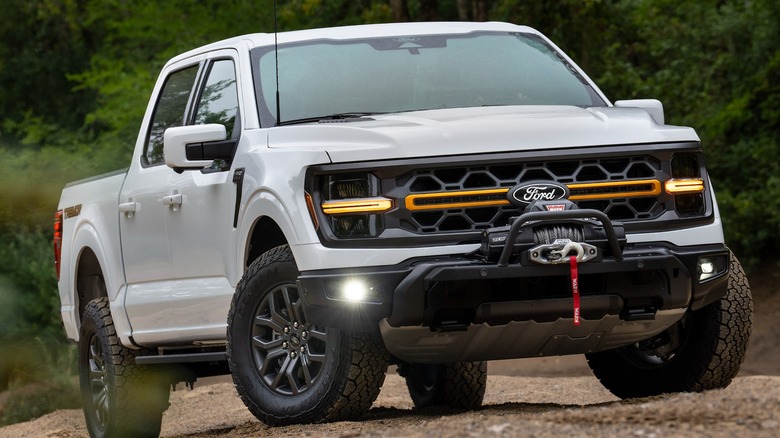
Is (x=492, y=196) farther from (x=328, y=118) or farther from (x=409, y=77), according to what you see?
(x=409, y=77)

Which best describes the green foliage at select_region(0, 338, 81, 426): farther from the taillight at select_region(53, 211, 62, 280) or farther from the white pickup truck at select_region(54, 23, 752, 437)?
the white pickup truck at select_region(54, 23, 752, 437)

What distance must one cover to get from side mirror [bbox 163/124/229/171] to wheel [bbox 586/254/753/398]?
2.29 meters

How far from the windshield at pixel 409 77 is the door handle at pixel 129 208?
4.12 ft

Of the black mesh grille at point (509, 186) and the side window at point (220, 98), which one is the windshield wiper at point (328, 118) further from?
the black mesh grille at point (509, 186)

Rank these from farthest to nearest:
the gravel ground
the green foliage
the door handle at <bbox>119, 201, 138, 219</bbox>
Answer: the green foliage → the door handle at <bbox>119, 201, 138, 219</bbox> → the gravel ground

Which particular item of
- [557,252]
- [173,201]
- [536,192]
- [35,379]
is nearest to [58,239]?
[173,201]

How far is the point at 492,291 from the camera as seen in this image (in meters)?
6.04

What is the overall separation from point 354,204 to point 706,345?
75.7 inches

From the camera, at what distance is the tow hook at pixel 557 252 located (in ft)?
19.2

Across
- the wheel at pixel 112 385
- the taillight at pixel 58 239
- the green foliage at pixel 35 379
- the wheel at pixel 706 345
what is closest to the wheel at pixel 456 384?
the wheel at pixel 112 385

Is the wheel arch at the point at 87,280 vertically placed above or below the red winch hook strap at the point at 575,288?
below

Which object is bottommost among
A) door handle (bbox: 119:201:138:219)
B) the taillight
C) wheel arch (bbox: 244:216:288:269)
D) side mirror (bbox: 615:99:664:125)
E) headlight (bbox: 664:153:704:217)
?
the taillight

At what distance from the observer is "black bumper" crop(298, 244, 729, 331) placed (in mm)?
5906

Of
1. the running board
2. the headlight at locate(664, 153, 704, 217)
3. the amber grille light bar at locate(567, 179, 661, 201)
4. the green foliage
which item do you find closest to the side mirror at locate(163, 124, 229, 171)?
the running board
